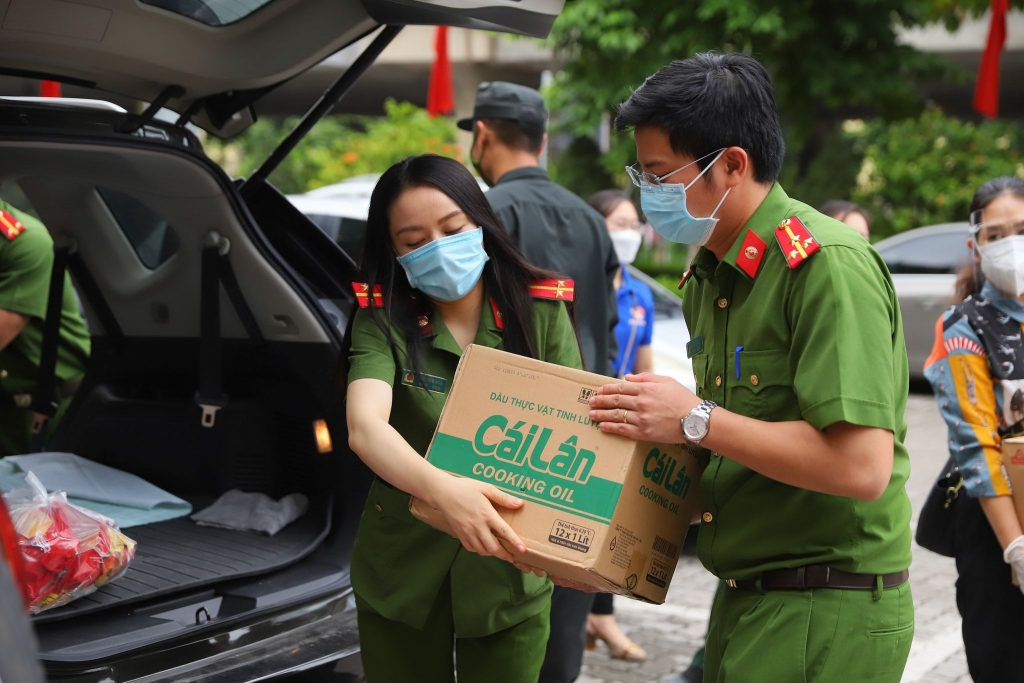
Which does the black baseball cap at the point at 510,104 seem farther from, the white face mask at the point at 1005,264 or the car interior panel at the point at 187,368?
the white face mask at the point at 1005,264

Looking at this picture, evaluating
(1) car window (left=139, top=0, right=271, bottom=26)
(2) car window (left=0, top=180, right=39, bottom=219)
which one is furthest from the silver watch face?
(2) car window (left=0, top=180, right=39, bottom=219)

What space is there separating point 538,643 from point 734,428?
893 millimetres

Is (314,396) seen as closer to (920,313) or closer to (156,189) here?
(156,189)

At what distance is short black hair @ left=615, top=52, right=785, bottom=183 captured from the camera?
1.89 m

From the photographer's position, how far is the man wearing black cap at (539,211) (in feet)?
11.8

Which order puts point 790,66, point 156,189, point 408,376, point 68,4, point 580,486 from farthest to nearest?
point 790,66 → point 156,189 → point 68,4 → point 408,376 → point 580,486

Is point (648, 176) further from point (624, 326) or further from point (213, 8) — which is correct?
point (624, 326)

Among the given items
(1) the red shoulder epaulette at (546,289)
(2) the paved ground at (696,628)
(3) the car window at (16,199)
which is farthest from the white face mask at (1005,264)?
(3) the car window at (16,199)

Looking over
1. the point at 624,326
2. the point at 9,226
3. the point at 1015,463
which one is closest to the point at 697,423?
the point at 1015,463

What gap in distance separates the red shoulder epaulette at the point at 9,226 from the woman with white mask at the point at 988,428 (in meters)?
2.94

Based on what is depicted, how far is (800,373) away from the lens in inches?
70.2

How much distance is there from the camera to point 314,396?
11.4ft

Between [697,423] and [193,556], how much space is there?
80.4 inches

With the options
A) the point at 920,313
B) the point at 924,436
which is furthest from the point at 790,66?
the point at 924,436
